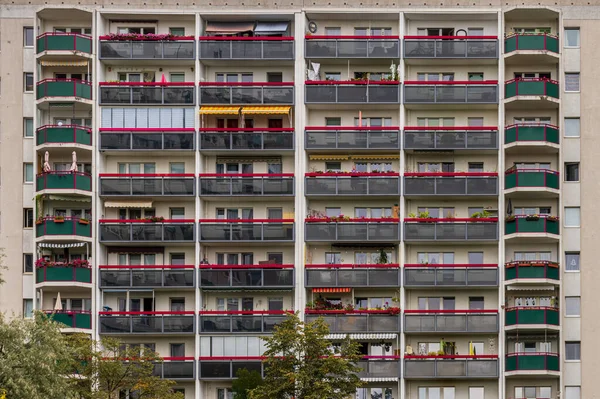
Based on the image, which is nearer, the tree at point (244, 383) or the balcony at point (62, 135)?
the tree at point (244, 383)

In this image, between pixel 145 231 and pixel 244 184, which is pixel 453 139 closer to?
pixel 244 184

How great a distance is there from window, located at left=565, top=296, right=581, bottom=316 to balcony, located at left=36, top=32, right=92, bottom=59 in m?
34.6

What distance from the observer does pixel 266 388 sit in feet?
275

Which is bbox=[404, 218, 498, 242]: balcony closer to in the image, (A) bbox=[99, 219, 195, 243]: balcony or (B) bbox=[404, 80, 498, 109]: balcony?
(B) bbox=[404, 80, 498, 109]: balcony

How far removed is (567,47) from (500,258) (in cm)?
1441

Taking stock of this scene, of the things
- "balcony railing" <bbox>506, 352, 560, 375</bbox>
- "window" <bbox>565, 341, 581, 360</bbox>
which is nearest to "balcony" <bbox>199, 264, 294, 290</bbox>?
"balcony railing" <bbox>506, 352, 560, 375</bbox>

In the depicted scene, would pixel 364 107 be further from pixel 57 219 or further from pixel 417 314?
pixel 57 219

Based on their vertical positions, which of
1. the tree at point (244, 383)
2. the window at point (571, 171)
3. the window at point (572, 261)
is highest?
the window at point (571, 171)

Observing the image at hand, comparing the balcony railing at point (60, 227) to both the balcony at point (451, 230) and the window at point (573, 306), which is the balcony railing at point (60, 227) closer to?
the balcony at point (451, 230)

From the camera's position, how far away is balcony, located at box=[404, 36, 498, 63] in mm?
94875

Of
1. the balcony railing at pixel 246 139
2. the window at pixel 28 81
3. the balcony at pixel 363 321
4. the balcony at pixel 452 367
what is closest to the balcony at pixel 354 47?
the balcony railing at pixel 246 139

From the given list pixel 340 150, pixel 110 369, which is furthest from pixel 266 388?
pixel 340 150

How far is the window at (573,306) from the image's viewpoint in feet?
307

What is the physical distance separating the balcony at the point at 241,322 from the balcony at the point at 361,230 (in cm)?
604
